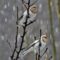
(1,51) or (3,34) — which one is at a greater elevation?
(3,34)

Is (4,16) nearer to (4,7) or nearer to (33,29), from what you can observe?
(4,7)

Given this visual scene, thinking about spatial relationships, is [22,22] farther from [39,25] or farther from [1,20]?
[1,20]

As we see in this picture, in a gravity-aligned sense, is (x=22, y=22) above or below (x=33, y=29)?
above

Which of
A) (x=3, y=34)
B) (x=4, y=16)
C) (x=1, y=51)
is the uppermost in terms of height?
(x=4, y=16)

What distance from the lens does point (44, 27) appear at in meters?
1.17

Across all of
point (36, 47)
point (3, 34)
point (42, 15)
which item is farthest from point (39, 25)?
point (36, 47)

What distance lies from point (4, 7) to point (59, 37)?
87 cm

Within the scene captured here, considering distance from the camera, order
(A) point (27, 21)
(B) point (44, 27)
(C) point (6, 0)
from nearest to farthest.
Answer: (A) point (27, 21)
(B) point (44, 27)
(C) point (6, 0)

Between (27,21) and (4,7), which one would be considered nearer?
(27,21)

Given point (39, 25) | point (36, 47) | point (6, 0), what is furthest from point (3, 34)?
point (36, 47)

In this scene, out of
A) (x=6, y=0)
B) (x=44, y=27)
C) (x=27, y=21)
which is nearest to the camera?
(x=27, y=21)

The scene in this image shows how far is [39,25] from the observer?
126 cm

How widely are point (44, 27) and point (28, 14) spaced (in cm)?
47

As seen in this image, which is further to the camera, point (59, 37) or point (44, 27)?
point (44, 27)
